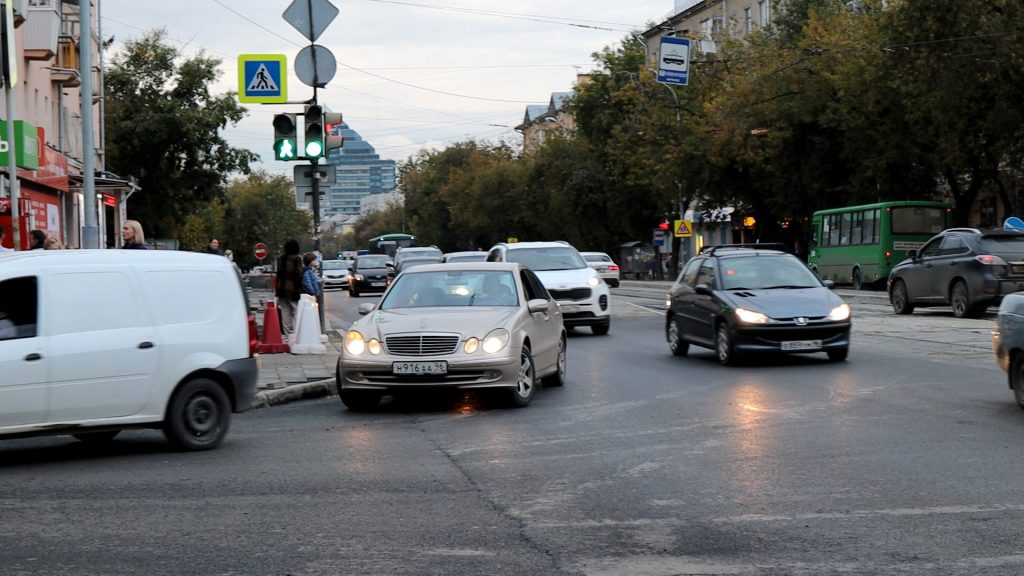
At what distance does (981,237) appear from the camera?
26969 mm

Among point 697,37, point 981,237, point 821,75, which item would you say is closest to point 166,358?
point 981,237

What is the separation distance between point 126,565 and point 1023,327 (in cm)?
846

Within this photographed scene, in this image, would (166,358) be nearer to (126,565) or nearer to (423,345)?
(423,345)

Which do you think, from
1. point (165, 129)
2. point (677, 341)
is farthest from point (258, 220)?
point (677, 341)

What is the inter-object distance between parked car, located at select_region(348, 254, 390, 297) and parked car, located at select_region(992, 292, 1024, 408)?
42.3 metres

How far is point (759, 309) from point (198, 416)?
8.70 meters

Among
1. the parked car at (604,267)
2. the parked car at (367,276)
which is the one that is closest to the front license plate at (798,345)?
the parked car at (604,267)

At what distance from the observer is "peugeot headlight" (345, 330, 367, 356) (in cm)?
1362

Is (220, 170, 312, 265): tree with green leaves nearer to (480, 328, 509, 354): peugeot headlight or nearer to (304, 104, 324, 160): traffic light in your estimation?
(304, 104, 324, 160): traffic light

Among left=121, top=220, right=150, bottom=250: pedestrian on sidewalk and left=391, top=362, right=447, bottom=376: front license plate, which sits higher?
left=121, top=220, right=150, bottom=250: pedestrian on sidewalk

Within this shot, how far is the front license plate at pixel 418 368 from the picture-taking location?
13281 millimetres

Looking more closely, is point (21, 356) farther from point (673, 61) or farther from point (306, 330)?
point (673, 61)

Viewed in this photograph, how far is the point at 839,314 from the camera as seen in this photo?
58.7ft

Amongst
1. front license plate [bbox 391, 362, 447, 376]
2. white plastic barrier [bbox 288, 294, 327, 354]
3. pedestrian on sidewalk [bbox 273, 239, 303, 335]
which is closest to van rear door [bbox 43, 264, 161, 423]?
front license plate [bbox 391, 362, 447, 376]
